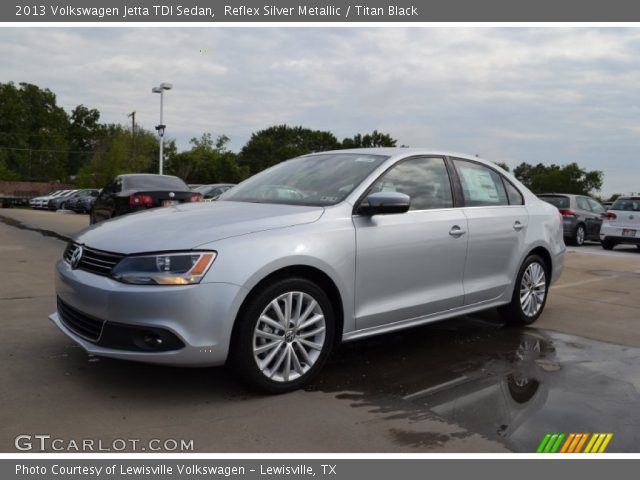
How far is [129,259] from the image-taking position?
3555 mm

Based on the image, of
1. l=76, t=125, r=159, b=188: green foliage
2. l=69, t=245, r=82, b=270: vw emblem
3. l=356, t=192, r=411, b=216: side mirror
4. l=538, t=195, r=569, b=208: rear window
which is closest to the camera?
l=69, t=245, r=82, b=270: vw emblem

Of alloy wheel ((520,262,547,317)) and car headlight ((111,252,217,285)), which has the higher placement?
car headlight ((111,252,217,285))

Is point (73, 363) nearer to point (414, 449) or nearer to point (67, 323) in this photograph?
point (67, 323)

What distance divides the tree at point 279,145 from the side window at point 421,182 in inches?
3318

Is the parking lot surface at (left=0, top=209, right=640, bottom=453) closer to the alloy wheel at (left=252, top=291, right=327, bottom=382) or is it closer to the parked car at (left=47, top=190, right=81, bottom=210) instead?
the alloy wheel at (left=252, top=291, right=327, bottom=382)

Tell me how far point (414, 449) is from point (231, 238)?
154 cm

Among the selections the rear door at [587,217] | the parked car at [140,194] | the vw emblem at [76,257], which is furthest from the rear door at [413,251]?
the rear door at [587,217]

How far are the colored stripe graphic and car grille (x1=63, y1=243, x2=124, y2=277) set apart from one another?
2549mm

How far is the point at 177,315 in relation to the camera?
3402 mm

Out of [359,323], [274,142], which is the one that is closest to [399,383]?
[359,323]

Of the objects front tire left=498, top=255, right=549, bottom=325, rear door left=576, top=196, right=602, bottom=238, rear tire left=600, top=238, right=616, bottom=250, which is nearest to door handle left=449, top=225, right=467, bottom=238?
front tire left=498, top=255, right=549, bottom=325

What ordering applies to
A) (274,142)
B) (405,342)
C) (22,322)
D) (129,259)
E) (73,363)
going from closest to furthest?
(129,259) → (73,363) → (405,342) → (22,322) → (274,142)

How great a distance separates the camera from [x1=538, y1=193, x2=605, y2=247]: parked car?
16.5 meters

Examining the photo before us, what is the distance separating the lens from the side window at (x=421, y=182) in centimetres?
456
